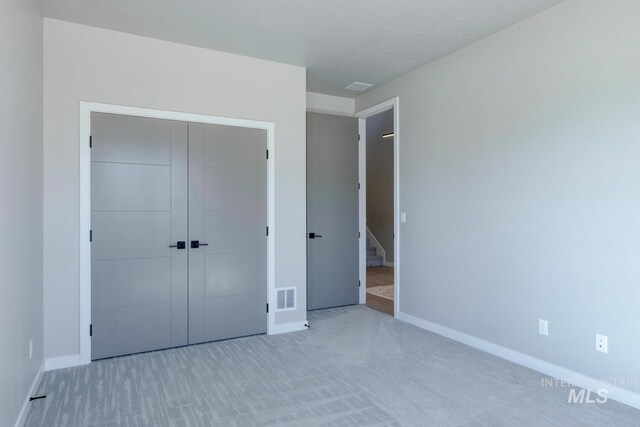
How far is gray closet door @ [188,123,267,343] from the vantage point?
382 centimetres

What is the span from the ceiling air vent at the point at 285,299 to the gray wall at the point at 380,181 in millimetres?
5057

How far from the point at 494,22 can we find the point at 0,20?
11.2ft

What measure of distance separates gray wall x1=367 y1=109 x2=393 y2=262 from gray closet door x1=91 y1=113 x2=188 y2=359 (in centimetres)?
605

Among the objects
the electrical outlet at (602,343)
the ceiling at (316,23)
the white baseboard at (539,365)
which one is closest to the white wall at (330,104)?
the ceiling at (316,23)

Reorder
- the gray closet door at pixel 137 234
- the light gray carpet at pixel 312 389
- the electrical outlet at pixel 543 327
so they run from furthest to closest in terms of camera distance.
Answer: the gray closet door at pixel 137 234 → the electrical outlet at pixel 543 327 → the light gray carpet at pixel 312 389

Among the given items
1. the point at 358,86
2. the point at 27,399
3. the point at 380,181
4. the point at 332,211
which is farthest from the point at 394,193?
the point at 380,181

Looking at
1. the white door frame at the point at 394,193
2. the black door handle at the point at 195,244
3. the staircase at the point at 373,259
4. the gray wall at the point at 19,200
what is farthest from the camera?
the staircase at the point at 373,259

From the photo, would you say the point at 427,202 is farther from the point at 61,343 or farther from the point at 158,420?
the point at 61,343

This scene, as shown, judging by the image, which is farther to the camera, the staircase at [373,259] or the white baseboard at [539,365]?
the staircase at [373,259]

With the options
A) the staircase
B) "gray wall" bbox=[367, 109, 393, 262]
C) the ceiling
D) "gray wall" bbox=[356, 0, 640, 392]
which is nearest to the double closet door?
the ceiling

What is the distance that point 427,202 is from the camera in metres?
4.29

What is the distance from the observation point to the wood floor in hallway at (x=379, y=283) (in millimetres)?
5270

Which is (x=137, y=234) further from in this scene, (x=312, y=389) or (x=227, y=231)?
(x=312, y=389)

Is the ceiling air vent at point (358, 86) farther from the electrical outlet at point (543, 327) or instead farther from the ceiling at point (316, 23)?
the electrical outlet at point (543, 327)
